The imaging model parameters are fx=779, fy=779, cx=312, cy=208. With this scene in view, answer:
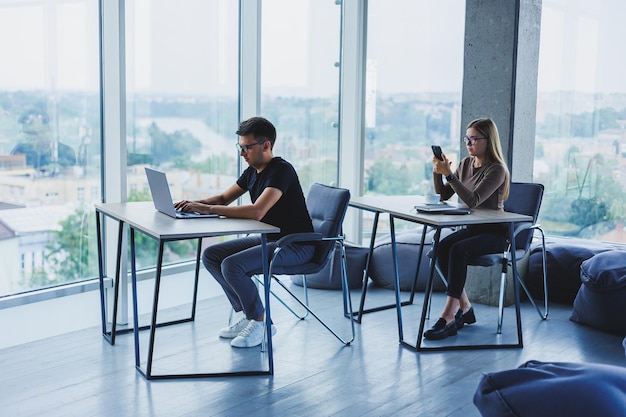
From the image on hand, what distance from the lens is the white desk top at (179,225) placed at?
3.83 metres

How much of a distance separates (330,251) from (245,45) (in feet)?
7.30

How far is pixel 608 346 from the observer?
4.79 metres

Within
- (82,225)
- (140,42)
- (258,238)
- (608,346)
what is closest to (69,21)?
(140,42)

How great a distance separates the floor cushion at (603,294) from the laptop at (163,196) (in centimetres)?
258

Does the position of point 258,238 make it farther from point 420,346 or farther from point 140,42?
point 140,42

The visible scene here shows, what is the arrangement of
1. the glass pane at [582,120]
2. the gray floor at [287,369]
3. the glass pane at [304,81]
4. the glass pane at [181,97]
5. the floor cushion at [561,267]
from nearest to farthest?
the gray floor at [287,369] < the glass pane at [181,97] < the floor cushion at [561,267] < the glass pane at [582,120] < the glass pane at [304,81]

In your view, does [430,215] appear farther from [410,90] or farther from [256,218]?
[410,90]

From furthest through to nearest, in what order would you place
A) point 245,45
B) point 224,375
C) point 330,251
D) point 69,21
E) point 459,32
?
1. point 459,32
2. point 245,45
3. point 69,21
4. point 330,251
5. point 224,375

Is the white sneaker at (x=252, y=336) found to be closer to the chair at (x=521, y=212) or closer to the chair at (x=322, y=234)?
the chair at (x=322, y=234)

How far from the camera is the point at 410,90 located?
22.5 ft

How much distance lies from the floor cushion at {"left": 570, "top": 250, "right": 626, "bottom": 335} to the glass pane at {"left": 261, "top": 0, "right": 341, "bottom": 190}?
2.50 meters

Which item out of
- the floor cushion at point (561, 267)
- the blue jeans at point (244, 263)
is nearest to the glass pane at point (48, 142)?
the blue jeans at point (244, 263)

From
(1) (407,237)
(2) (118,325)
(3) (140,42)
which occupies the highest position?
(3) (140,42)

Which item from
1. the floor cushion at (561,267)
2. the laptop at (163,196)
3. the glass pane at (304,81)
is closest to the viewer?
the laptop at (163,196)
